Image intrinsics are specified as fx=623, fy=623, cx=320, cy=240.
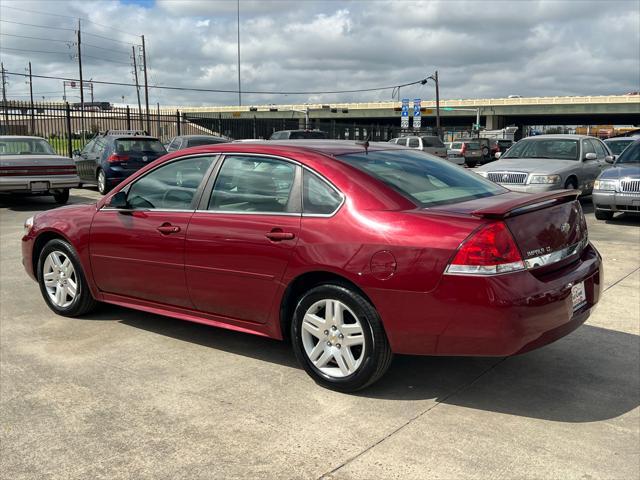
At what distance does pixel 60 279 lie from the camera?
17.9 feet

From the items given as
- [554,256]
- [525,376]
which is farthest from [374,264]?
[525,376]

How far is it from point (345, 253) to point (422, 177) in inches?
37.8

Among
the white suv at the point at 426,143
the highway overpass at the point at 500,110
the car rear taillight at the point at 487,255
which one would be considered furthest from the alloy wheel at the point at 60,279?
the highway overpass at the point at 500,110

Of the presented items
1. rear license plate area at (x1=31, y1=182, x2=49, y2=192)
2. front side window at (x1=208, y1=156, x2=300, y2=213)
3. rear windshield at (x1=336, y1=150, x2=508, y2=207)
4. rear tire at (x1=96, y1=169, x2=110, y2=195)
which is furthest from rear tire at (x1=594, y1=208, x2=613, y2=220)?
rear tire at (x1=96, y1=169, x2=110, y2=195)

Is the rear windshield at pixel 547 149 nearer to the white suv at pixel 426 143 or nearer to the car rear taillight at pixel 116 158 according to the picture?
the car rear taillight at pixel 116 158

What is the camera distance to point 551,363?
4414mm

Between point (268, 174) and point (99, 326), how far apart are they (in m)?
2.15

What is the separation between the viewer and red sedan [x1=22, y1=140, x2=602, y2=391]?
3.40m

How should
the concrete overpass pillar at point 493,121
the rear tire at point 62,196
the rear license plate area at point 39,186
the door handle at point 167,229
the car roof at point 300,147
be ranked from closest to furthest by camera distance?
the car roof at point 300,147 → the door handle at point 167,229 → the rear license plate area at point 39,186 → the rear tire at point 62,196 → the concrete overpass pillar at point 493,121

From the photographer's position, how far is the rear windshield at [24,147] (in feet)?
44.0

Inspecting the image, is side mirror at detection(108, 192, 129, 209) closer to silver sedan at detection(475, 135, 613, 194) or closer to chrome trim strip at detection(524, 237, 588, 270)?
chrome trim strip at detection(524, 237, 588, 270)

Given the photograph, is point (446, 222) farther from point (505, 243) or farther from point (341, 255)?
point (341, 255)

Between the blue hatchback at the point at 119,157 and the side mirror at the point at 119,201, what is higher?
the blue hatchback at the point at 119,157

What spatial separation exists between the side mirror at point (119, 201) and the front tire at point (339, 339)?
5.84ft
